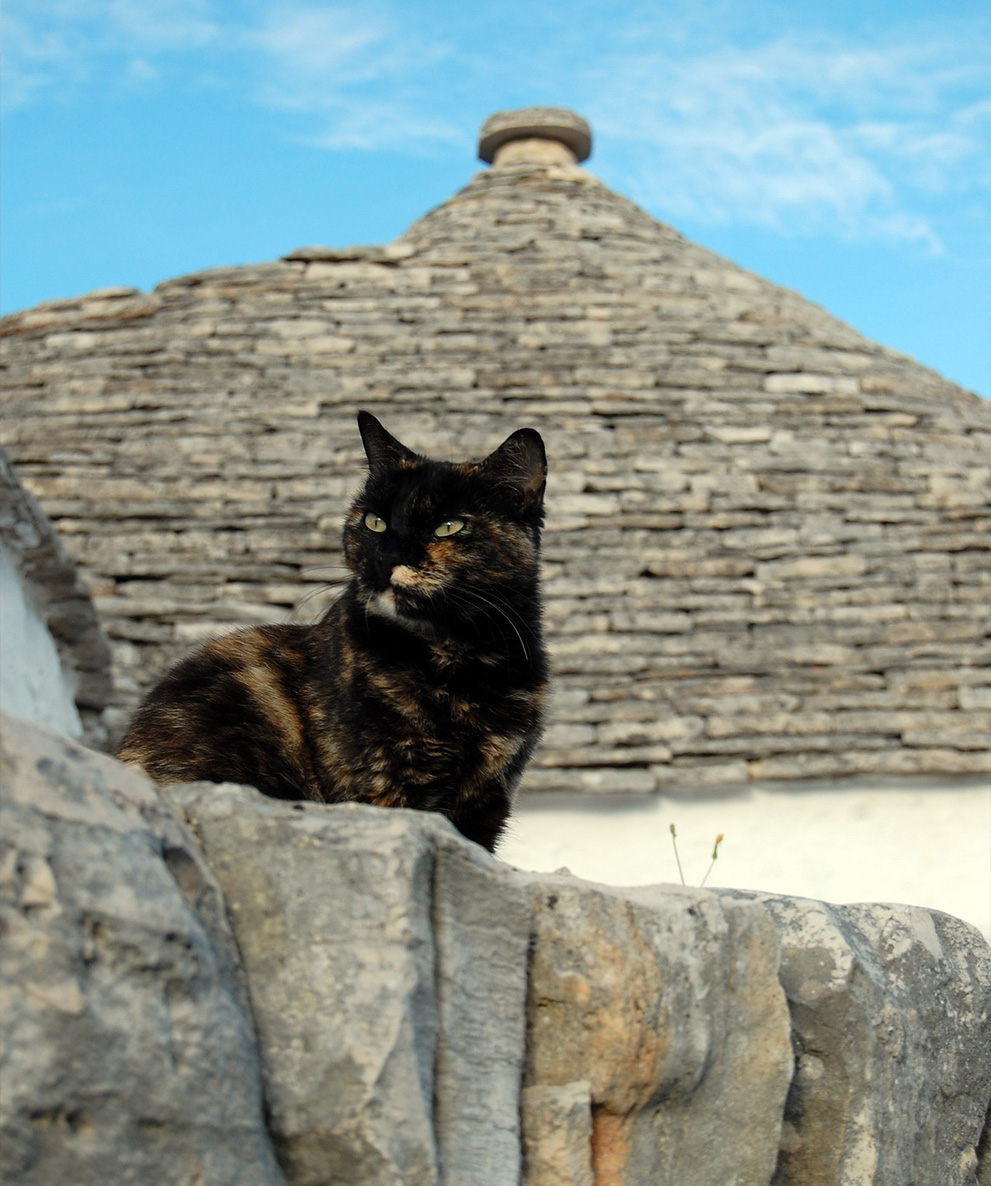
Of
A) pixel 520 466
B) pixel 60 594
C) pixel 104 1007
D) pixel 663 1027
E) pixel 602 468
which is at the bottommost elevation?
pixel 663 1027

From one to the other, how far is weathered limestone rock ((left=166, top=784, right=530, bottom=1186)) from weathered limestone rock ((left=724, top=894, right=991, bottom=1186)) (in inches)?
26.1

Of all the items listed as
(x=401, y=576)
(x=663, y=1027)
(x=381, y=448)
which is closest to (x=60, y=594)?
(x=381, y=448)

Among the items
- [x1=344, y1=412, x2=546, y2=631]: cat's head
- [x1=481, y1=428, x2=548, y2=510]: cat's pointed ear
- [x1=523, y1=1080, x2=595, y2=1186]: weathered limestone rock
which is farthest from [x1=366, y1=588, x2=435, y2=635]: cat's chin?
[x1=523, y1=1080, x2=595, y2=1186]: weathered limestone rock

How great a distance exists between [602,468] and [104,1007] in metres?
6.26

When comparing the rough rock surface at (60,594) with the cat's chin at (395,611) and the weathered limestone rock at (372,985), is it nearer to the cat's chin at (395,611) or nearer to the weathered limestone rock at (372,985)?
the cat's chin at (395,611)

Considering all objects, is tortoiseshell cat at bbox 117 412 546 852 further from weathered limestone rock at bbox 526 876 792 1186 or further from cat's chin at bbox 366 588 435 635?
weathered limestone rock at bbox 526 876 792 1186

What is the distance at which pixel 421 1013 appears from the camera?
1.93m

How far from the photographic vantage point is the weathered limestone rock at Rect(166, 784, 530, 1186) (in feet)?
6.03

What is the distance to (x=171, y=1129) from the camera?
62.6 inches

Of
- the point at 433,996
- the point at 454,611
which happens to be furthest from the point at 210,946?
the point at 454,611

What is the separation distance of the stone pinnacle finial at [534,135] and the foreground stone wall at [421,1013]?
834 centimetres

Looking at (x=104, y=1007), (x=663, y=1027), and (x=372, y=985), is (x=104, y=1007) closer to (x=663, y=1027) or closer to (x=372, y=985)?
(x=372, y=985)

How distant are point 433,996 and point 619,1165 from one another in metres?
0.53

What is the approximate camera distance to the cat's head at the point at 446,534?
266 cm
